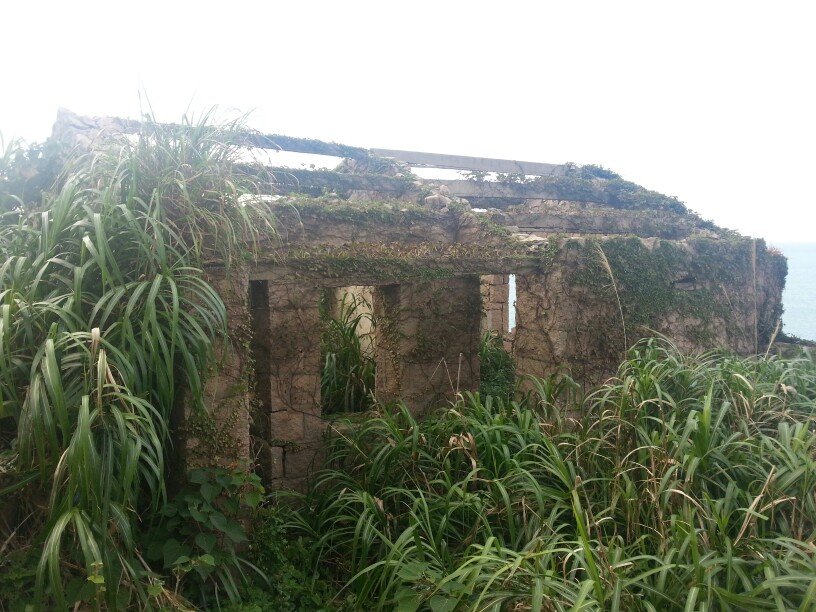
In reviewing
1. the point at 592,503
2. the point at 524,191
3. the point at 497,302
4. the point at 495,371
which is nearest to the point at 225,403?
the point at 592,503

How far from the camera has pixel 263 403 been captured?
4.51m

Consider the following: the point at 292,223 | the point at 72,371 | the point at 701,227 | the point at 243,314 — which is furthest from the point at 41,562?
the point at 701,227

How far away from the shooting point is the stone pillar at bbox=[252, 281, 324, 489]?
14.5ft

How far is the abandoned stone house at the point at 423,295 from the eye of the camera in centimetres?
432

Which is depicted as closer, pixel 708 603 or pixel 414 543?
pixel 708 603

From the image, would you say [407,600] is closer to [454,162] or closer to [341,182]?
[341,182]

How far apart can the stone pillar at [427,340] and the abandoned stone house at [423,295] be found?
1cm

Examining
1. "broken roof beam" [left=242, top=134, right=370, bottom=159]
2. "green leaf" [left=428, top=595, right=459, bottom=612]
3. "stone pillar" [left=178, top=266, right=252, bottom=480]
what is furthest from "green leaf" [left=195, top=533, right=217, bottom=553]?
"broken roof beam" [left=242, top=134, right=370, bottom=159]

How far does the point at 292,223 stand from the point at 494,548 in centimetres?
315

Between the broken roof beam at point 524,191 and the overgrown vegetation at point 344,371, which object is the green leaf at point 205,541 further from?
the broken roof beam at point 524,191

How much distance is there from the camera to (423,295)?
216 inches

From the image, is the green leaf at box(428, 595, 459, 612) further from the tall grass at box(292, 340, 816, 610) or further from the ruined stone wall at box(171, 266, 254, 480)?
the ruined stone wall at box(171, 266, 254, 480)

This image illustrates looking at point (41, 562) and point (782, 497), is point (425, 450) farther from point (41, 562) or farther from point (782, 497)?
point (41, 562)

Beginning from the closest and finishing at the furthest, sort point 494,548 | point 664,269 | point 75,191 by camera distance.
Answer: point 494,548, point 75,191, point 664,269
